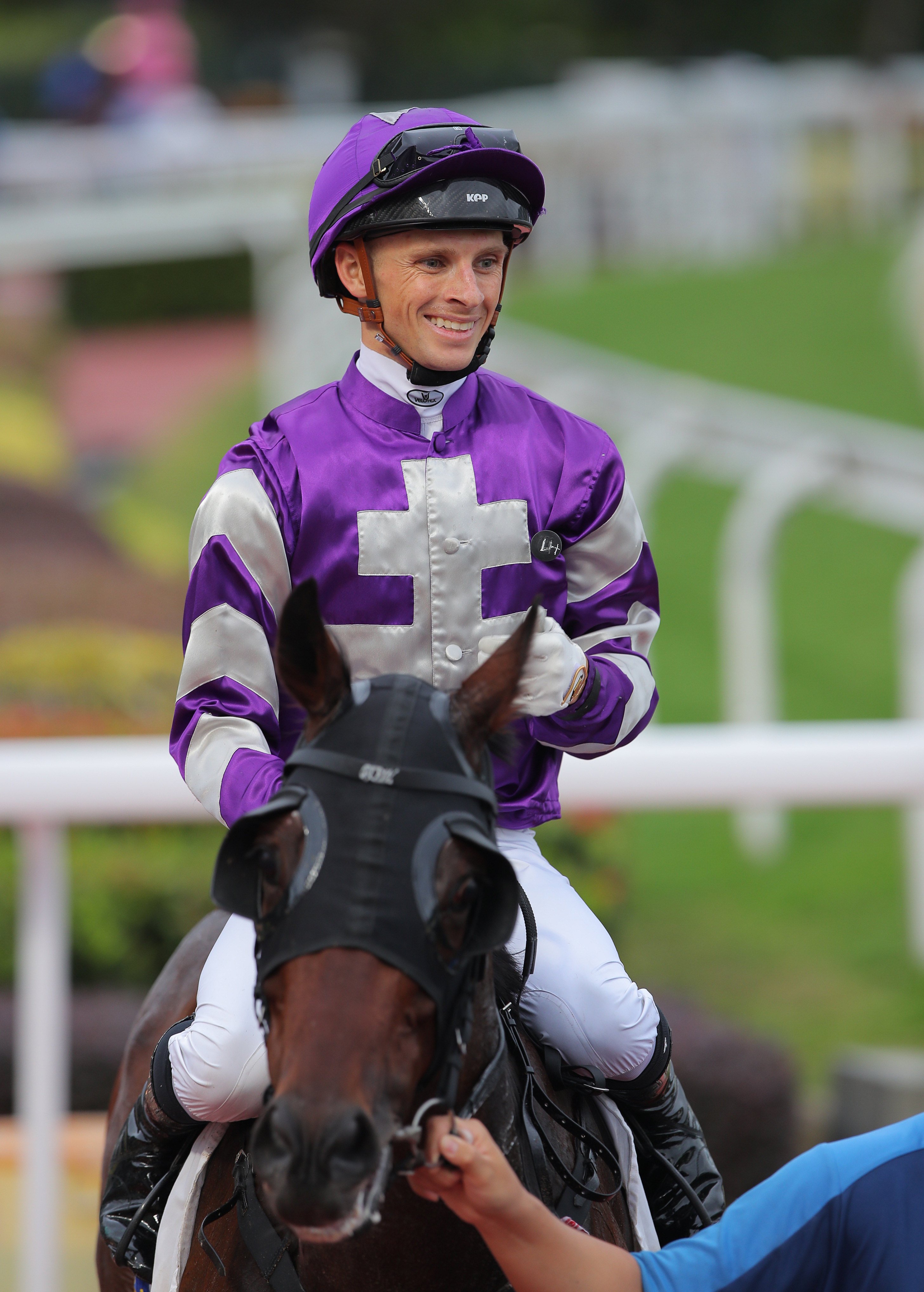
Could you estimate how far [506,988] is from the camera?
1979mm

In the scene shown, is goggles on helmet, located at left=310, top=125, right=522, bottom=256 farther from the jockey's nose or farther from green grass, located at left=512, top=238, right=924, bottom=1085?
green grass, located at left=512, top=238, right=924, bottom=1085

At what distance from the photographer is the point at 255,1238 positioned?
1.93 metres

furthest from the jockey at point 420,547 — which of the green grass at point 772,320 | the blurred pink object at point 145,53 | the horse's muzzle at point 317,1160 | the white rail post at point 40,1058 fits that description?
the blurred pink object at point 145,53

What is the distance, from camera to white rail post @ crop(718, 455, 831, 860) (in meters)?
6.41

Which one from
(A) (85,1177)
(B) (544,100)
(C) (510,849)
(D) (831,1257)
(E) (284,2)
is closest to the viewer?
(D) (831,1257)

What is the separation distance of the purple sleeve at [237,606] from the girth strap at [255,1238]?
47cm

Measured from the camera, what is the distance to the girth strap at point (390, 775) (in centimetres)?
158

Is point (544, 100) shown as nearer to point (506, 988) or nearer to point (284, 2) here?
point (284, 2)

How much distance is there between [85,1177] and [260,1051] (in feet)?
6.55

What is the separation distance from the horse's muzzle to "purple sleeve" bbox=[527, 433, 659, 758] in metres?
0.76

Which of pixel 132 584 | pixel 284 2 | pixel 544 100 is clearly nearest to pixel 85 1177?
pixel 132 584

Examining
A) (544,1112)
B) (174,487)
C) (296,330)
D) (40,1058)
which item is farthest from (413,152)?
(174,487)

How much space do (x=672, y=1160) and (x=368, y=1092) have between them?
1.03 meters

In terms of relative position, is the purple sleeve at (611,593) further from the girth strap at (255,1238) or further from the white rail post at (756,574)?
the white rail post at (756,574)
